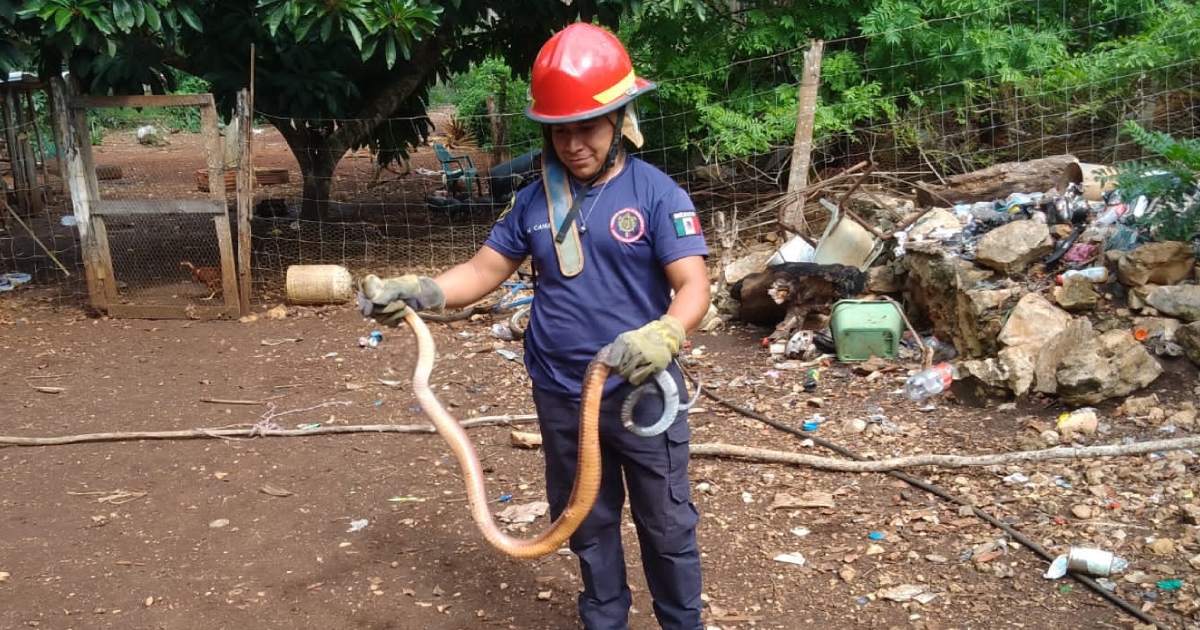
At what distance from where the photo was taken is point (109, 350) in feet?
22.5

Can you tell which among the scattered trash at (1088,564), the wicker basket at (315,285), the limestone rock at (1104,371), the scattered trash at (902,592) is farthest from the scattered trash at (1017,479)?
the wicker basket at (315,285)

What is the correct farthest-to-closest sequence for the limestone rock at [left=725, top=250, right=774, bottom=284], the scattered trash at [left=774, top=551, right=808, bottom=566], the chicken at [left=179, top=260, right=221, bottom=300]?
1. the chicken at [left=179, top=260, right=221, bottom=300]
2. the limestone rock at [left=725, top=250, right=774, bottom=284]
3. the scattered trash at [left=774, top=551, right=808, bottom=566]

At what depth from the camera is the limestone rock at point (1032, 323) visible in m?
5.17

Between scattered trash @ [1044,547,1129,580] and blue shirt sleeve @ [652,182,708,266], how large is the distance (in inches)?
75.0

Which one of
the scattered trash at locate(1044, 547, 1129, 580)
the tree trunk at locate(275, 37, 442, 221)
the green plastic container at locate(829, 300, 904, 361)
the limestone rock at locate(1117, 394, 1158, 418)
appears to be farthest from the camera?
the tree trunk at locate(275, 37, 442, 221)

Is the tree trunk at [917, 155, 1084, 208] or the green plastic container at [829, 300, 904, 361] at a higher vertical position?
the tree trunk at [917, 155, 1084, 208]

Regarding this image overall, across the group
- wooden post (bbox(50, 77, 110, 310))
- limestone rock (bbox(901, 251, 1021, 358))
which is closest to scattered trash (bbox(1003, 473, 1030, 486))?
limestone rock (bbox(901, 251, 1021, 358))

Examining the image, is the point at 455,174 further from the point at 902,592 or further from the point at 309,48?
the point at 902,592

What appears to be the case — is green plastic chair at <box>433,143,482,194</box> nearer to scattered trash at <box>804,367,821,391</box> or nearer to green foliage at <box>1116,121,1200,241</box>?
scattered trash at <box>804,367,821,391</box>

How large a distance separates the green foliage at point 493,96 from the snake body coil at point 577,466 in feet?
24.3

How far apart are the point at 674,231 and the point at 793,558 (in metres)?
1.73

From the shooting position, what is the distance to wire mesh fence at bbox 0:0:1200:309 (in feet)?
26.5

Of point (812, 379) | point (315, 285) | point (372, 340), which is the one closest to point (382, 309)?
point (812, 379)

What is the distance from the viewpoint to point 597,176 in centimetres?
259
